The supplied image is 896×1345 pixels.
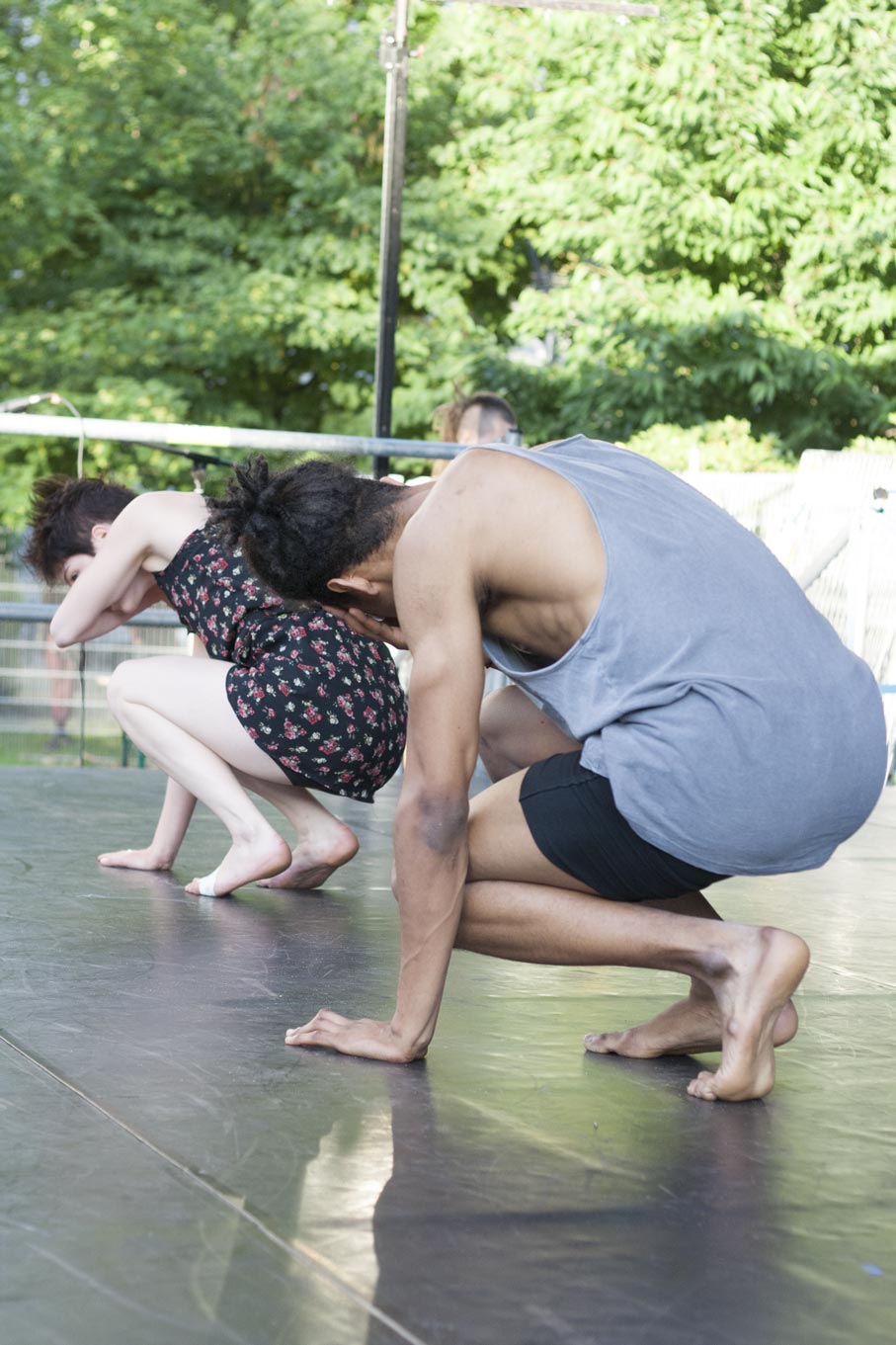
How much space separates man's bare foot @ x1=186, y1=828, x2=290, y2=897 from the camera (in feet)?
9.95

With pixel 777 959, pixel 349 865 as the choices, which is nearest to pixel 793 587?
pixel 777 959

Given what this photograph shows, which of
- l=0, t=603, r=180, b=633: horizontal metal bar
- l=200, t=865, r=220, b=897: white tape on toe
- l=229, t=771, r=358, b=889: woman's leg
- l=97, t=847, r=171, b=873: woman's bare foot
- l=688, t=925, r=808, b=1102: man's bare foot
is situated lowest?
l=0, t=603, r=180, b=633: horizontal metal bar

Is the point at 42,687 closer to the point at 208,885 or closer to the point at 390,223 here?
the point at 390,223

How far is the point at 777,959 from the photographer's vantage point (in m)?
1.89

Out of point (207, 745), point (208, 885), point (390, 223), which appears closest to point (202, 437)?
point (207, 745)

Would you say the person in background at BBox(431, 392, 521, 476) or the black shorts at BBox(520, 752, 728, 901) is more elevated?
the black shorts at BBox(520, 752, 728, 901)

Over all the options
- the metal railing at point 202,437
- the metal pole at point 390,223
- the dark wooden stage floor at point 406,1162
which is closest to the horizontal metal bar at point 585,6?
the metal pole at point 390,223

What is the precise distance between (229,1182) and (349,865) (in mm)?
2103

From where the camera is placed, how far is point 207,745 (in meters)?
3.15

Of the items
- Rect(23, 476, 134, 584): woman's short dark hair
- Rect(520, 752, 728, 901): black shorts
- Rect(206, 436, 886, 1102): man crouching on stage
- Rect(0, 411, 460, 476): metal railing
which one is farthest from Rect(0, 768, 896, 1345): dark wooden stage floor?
Rect(0, 411, 460, 476): metal railing

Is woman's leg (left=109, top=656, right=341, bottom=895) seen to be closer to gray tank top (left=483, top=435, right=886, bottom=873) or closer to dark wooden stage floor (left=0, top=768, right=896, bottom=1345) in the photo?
dark wooden stage floor (left=0, top=768, right=896, bottom=1345)

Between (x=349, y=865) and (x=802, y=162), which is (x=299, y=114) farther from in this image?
(x=349, y=865)

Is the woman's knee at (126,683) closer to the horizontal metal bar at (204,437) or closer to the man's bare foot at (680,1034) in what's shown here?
the man's bare foot at (680,1034)

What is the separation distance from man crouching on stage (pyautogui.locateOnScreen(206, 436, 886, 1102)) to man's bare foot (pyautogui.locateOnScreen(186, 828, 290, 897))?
993mm
